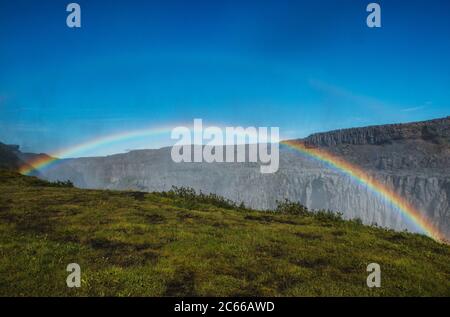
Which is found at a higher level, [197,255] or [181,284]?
[197,255]

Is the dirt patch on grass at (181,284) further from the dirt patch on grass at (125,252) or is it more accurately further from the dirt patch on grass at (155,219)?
the dirt patch on grass at (155,219)

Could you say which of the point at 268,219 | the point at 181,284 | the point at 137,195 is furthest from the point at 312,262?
the point at 137,195

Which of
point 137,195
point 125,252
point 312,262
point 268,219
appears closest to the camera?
point 312,262

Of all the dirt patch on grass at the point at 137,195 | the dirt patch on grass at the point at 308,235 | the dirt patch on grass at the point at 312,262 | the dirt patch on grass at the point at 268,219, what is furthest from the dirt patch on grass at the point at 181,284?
the dirt patch on grass at the point at 137,195

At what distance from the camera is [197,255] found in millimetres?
16469

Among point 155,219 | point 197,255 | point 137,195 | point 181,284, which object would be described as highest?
point 137,195

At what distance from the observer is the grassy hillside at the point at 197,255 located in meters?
13.0

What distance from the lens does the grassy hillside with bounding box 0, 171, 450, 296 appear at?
1305 centimetres

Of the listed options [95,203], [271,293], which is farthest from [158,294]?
[95,203]

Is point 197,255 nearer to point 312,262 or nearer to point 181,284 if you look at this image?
point 181,284

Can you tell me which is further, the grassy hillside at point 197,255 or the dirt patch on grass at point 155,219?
the dirt patch on grass at point 155,219

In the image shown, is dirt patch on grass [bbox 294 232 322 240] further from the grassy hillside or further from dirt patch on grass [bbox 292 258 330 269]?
dirt patch on grass [bbox 292 258 330 269]

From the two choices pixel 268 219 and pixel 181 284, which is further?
pixel 268 219
